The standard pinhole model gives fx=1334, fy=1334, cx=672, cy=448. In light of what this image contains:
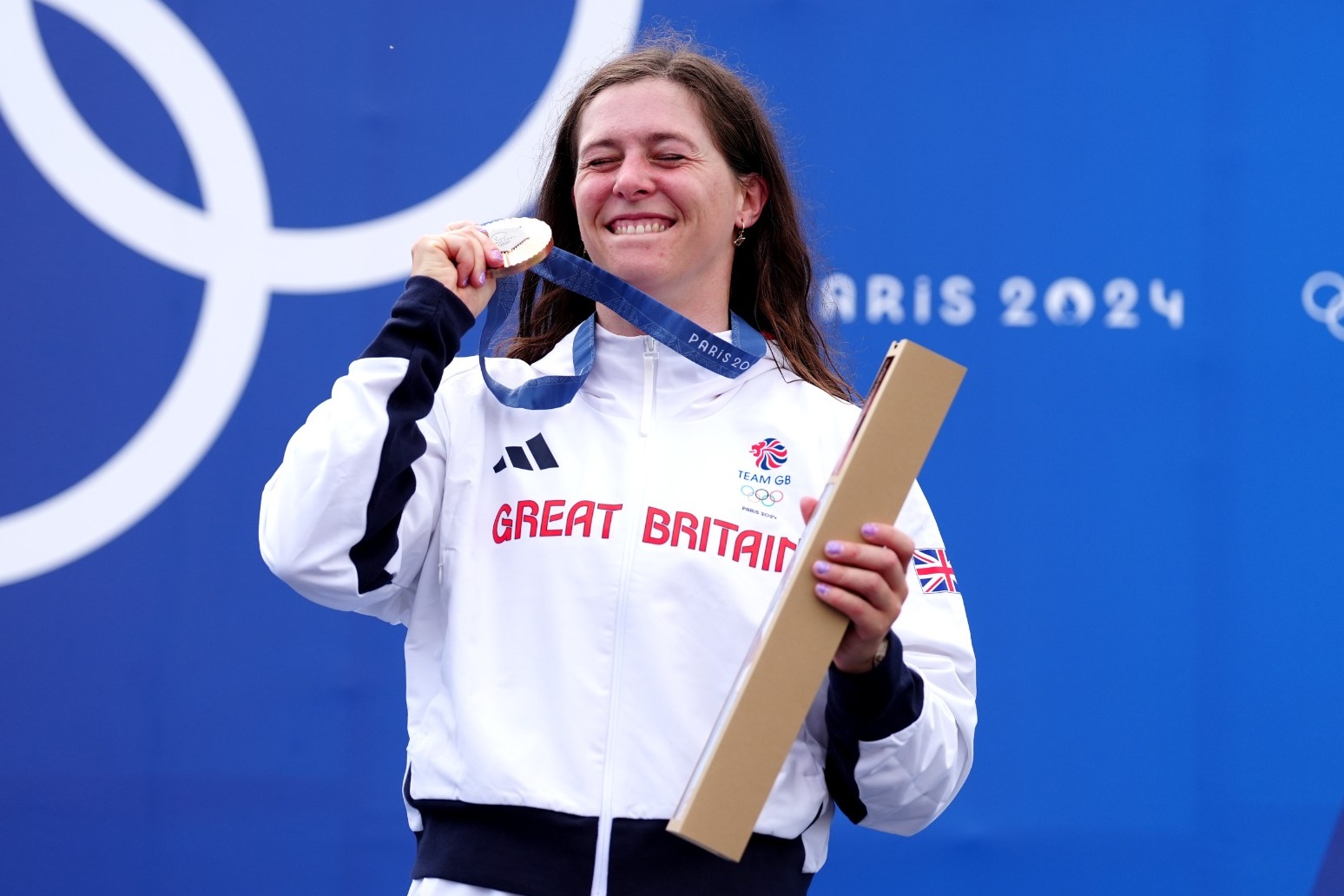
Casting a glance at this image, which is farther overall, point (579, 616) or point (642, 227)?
point (642, 227)

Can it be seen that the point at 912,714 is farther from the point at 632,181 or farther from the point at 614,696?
the point at 632,181

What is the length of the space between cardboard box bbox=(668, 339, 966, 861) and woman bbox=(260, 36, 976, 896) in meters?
0.03

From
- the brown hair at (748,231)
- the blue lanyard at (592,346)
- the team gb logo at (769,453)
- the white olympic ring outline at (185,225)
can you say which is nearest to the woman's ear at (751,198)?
the brown hair at (748,231)

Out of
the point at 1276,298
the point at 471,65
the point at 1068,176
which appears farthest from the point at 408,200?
the point at 1276,298

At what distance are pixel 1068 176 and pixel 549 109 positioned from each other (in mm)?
1011

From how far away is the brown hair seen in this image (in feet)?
5.31

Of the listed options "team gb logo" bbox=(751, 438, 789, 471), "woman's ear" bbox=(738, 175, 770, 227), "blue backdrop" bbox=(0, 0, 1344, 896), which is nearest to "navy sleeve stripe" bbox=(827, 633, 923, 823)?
"team gb logo" bbox=(751, 438, 789, 471)

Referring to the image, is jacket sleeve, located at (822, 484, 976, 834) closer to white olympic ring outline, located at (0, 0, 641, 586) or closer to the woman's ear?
the woman's ear

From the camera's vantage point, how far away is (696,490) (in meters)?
1.40

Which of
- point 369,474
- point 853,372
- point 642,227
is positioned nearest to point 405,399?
point 369,474

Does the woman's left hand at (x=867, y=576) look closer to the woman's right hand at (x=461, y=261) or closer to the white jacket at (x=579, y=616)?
the white jacket at (x=579, y=616)

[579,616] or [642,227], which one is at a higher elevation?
[642,227]

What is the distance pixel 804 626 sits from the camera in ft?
3.70

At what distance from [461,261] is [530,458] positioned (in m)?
0.22
